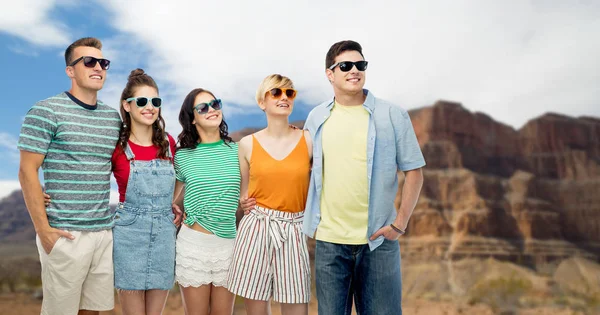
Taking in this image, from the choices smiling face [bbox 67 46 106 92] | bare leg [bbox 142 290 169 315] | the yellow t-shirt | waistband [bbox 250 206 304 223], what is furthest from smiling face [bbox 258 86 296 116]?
bare leg [bbox 142 290 169 315]

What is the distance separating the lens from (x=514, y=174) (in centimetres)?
4603

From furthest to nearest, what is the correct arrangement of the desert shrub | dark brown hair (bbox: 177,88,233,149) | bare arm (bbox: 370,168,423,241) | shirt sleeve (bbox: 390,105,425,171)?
the desert shrub → dark brown hair (bbox: 177,88,233,149) → shirt sleeve (bbox: 390,105,425,171) → bare arm (bbox: 370,168,423,241)

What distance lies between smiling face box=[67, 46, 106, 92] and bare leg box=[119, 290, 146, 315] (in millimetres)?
1578

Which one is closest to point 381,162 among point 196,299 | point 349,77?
point 349,77

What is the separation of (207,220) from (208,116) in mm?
835

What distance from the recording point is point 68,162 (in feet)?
13.1

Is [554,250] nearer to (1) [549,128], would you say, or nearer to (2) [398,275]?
(1) [549,128]

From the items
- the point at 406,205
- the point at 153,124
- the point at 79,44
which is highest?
the point at 79,44

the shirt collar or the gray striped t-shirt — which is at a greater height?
the shirt collar

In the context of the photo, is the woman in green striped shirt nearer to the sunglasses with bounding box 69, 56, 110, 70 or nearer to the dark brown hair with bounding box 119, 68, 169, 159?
the dark brown hair with bounding box 119, 68, 169, 159

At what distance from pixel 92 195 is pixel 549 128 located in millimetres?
50518

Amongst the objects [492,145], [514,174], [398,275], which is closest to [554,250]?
[514,174]

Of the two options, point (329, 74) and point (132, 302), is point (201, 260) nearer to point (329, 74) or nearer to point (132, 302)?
point (132, 302)

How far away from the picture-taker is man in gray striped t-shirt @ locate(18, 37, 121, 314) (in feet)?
13.0
